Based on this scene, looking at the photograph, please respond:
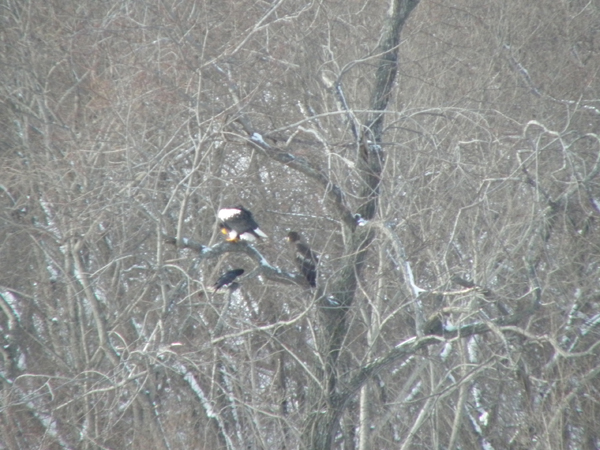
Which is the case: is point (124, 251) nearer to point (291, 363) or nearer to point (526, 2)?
point (291, 363)

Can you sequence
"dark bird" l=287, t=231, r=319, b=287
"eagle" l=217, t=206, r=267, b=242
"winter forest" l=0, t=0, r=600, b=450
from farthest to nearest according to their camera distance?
1. "winter forest" l=0, t=0, r=600, b=450
2. "eagle" l=217, t=206, r=267, b=242
3. "dark bird" l=287, t=231, r=319, b=287

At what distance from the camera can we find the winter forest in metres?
6.91

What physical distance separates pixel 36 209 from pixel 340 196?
18.1ft

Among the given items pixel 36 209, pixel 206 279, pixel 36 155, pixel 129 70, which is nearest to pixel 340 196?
pixel 129 70

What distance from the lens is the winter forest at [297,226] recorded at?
22.7ft

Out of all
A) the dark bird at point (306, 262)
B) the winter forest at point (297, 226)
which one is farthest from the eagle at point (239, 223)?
the dark bird at point (306, 262)

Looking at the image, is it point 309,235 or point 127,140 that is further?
point 309,235

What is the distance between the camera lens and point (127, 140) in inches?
271

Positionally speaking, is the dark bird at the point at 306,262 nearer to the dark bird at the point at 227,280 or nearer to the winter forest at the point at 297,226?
the winter forest at the point at 297,226

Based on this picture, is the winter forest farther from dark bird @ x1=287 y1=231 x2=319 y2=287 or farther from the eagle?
the eagle

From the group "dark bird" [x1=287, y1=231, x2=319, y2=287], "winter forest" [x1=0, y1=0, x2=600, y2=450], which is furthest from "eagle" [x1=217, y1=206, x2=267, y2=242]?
"dark bird" [x1=287, y1=231, x2=319, y2=287]

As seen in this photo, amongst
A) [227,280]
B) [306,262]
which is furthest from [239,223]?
[306,262]

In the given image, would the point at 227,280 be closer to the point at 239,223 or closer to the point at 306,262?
the point at 239,223

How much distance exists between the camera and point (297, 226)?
1027 cm
